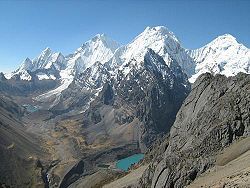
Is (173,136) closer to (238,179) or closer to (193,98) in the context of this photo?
(193,98)

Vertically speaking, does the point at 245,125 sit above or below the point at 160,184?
above

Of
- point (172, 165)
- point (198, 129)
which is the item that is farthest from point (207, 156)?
point (198, 129)

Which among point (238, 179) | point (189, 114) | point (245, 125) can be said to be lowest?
point (238, 179)

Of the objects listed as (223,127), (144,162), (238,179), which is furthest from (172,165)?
(144,162)

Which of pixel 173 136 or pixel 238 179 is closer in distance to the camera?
pixel 238 179

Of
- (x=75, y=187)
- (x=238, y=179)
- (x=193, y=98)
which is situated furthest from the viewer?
(x=75, y=187)

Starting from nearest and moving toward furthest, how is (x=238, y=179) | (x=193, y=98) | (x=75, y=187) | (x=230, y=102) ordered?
Result: (x=238, y=179) → (x=230, y=102) → (x=193, y=98) → (x=75, y=187)
